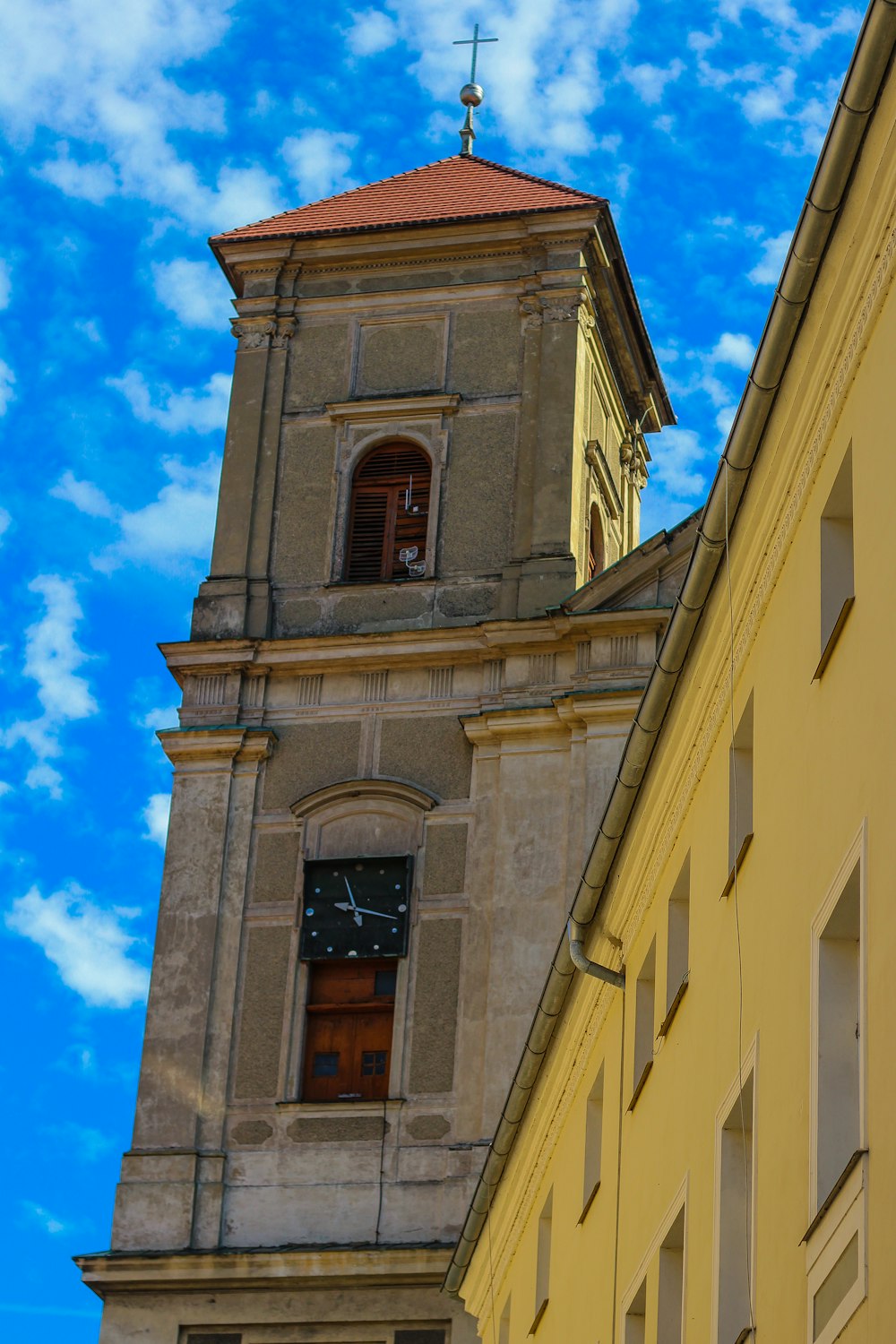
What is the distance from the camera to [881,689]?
1127 centimetres

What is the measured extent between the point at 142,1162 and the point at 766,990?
16033 millimetres

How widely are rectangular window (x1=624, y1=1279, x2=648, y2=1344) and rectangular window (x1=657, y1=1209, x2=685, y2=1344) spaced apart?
16.9 inches

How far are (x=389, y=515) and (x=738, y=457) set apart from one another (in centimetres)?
1812

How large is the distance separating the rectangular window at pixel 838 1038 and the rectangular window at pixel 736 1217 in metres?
1.34

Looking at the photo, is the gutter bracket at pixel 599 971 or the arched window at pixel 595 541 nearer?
the gutter bracket at pixel 599 971

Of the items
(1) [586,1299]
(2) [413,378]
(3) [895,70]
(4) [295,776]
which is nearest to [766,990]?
(3) [895,70]

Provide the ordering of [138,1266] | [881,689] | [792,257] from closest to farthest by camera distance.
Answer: [881,689]
[792,257]
[138,1266]

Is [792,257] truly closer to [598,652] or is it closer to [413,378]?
[598,652]

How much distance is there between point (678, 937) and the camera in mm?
16078

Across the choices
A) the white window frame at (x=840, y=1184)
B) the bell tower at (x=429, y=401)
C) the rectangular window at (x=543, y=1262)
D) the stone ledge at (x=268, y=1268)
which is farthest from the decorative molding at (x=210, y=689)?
the white window frame at (x=840, y=1184)

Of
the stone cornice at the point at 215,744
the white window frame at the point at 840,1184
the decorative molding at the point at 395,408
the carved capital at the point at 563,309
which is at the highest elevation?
the carved capital at the point at 563,309

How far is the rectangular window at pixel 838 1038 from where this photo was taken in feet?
37.2

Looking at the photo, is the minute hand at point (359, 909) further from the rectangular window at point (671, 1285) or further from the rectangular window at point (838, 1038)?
the rectangular window at point (838, 1038)

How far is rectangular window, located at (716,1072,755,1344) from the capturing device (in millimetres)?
13016
